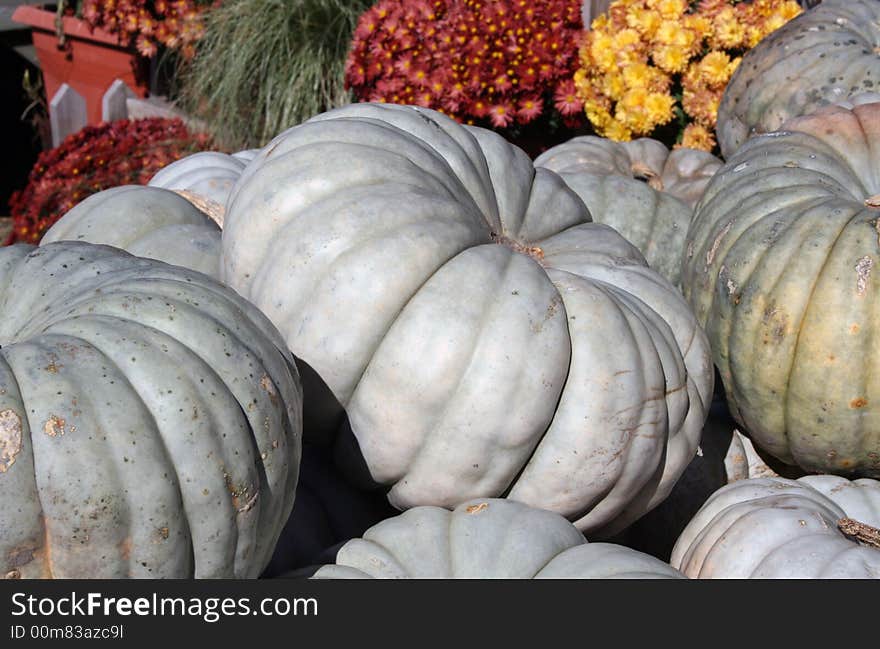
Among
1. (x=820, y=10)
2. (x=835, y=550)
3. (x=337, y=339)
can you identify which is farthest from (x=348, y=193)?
(x=820, y=10)

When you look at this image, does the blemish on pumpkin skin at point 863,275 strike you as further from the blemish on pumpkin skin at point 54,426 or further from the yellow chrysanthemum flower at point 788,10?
the yellow chrysanthemum flower at point 788,10

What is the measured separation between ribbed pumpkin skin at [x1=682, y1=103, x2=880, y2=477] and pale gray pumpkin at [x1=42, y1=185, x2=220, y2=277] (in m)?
1.46

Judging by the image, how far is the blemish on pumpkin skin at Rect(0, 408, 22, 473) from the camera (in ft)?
5.23

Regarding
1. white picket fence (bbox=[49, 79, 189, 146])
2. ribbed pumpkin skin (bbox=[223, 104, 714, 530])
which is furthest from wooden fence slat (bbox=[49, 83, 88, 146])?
ribbed pumpkin skin (bbox=[223, 104, 714, 530])

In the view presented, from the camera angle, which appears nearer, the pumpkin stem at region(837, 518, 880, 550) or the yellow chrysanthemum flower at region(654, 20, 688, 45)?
the pumpkin stem at region(837, 518, 880, 550)

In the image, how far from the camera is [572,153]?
3.96 metres

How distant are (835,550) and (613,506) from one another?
50 centimetres

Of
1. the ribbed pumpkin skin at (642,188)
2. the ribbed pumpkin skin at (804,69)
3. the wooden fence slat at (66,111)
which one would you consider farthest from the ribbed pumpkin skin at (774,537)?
the wooden fence slat at (66,111)

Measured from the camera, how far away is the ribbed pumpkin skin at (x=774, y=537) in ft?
6.86

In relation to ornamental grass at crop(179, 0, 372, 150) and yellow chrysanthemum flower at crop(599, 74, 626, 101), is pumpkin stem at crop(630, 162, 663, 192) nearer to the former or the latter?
yellow chrysanthemum flower at crop(599, 74, 626, 101)

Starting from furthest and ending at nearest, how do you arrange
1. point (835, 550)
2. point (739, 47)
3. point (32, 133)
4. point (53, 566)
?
point (32, 133) < point (739, 47) < point (835, 550) < point (53, 566)

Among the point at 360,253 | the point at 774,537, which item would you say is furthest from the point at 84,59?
the point at 774,537

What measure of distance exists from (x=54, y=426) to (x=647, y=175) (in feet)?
9.11
